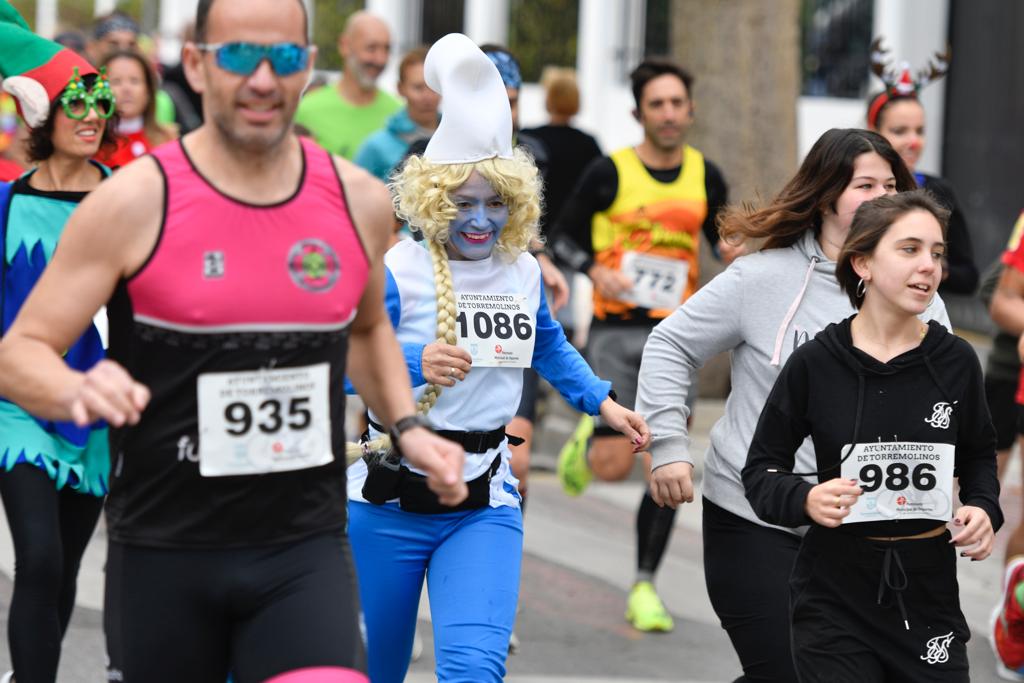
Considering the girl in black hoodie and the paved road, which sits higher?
the girl in black hoodie

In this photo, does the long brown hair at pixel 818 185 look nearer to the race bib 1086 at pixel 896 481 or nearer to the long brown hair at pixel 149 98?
the race bib 1086 at pixel 896 481

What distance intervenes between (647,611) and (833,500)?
10.2ft

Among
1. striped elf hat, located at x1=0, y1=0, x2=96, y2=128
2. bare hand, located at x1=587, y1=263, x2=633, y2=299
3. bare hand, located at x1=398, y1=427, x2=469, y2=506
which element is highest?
striped elf hat, located at x1=0, y1=0, x2=96, y2=128

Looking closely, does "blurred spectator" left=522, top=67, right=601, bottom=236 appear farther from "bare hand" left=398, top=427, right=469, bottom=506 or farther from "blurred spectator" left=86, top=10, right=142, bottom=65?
"bare hand" left=398, top=427, right=469, bottom=506

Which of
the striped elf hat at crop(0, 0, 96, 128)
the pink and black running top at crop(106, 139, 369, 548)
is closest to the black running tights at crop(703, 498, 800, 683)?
the pink and black running top at crop(106, 139, 369, 548)

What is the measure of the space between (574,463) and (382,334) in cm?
343

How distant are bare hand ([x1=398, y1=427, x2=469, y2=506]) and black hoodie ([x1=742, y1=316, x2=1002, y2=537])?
98 centimetres

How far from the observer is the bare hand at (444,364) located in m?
4.40

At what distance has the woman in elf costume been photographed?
4.94 meters

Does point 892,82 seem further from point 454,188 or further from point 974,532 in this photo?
point 974,532

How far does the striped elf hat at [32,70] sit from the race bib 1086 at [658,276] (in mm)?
2603

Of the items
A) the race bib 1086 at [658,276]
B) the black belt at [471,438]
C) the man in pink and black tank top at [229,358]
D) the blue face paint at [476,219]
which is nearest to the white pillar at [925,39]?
the race bib 1086 at [658,276]

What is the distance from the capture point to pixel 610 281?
7230mm

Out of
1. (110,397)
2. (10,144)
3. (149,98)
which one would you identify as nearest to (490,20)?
(10,144)
